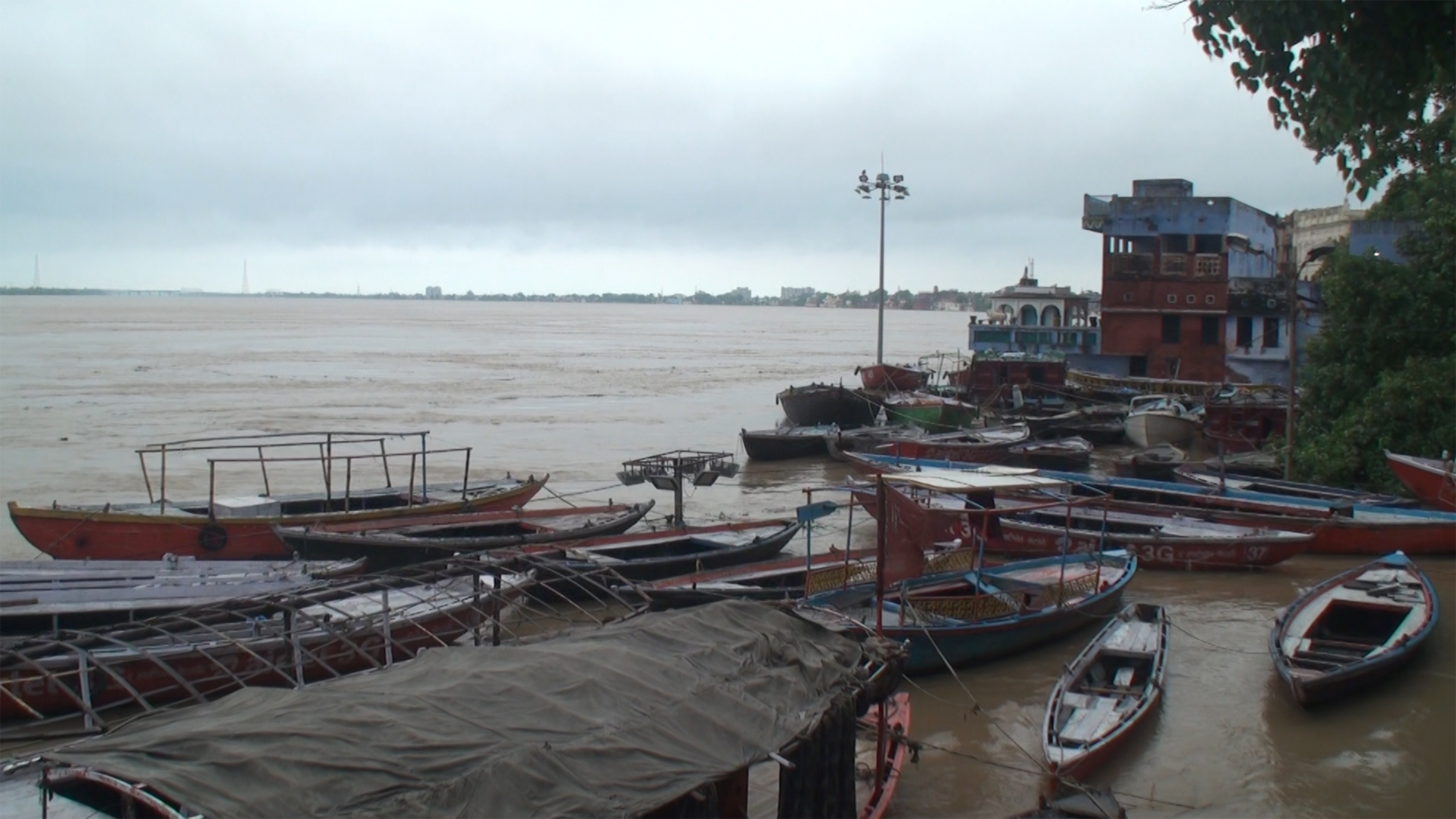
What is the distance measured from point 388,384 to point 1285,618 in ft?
159

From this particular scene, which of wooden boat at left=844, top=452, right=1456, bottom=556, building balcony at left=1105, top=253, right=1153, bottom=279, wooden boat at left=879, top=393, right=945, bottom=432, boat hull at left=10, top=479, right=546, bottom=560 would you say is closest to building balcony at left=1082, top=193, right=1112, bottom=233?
building balcony at left=1105, top=253, right=1153, bottom=279

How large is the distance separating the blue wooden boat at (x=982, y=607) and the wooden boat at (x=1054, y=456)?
1148 centimetres

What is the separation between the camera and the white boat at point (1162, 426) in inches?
1177

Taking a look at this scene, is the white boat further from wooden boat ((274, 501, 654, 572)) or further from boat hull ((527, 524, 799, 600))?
wooden boat ((274, 501, 654, 572))

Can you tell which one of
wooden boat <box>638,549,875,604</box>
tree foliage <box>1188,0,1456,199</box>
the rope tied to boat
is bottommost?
the rope tied to boat

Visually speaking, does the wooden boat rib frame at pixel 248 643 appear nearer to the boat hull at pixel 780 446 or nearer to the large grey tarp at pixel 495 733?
the large grey tarp at pixel 495 733

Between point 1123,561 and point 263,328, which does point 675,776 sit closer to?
point 1123,561

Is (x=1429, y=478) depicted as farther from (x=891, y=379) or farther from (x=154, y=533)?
(x=891, y=379)

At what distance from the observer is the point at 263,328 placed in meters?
123

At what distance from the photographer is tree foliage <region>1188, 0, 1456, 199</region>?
6.59 m

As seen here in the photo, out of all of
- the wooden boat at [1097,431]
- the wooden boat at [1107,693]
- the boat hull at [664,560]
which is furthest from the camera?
the wooden boat at [1097,431]

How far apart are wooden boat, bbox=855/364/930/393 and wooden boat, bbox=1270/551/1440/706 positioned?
77.7 feet

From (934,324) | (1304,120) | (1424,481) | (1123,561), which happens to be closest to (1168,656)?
(1123,561)

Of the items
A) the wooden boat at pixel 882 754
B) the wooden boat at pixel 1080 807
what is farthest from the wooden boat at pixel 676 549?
the wooden boat at pixel 1080 807
